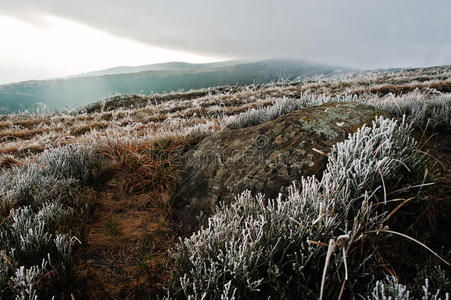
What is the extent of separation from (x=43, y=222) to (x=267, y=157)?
6.94ft

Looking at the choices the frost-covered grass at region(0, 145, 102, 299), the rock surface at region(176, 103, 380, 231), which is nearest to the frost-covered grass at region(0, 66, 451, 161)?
the frost-covered grass at region(0, 145, 102, 299)

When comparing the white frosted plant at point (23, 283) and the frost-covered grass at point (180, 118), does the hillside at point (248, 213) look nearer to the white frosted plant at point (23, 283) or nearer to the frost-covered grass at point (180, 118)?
the white frosted plant at point (23, 283)

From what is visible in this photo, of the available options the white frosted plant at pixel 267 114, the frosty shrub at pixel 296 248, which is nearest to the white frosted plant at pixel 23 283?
the frosty shrub at pixel 296 248

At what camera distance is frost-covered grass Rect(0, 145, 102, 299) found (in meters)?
1.48

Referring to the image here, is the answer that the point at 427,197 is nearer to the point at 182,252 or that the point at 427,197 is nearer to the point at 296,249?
the point at 296,249

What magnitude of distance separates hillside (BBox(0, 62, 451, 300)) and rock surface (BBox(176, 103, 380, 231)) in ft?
0.05

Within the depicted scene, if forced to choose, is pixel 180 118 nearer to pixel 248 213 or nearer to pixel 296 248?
pixel 248 213

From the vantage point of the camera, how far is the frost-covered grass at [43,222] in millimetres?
1479

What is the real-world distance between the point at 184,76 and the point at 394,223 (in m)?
182

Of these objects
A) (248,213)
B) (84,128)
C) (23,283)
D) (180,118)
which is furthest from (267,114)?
(84,128)

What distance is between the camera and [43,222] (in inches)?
70.2

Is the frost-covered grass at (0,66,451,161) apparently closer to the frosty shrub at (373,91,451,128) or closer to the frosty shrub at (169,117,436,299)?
the frosty shrub at (373,91,451,128)

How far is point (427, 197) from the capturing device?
1591 mm

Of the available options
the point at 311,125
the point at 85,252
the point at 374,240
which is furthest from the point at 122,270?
the point at 311,125
